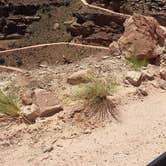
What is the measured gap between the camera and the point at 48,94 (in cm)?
424

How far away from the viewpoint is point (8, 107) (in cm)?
409

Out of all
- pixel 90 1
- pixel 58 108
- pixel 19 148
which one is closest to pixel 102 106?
pixel 58 108

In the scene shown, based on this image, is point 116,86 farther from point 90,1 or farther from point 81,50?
point 90,1

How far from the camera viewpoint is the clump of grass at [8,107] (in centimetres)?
406

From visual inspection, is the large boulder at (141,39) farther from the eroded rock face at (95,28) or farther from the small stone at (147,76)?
the eroded rock face at (95,28)

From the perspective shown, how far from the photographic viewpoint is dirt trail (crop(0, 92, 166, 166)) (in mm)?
3414

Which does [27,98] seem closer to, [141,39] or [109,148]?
[109,148]

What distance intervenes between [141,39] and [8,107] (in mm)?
2400

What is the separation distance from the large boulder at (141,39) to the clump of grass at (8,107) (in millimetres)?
1735

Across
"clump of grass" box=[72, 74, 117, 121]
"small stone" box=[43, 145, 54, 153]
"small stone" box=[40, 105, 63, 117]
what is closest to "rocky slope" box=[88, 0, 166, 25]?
"clump of grass" box=[72, 74, 117, 121]

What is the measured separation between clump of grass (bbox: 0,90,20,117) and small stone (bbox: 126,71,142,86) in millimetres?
1215

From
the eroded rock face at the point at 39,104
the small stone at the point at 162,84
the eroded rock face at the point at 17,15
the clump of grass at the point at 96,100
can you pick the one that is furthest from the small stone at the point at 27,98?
the eroded rock face at the point at 17,15

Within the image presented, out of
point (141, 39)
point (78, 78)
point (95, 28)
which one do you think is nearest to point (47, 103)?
point (78, 78)

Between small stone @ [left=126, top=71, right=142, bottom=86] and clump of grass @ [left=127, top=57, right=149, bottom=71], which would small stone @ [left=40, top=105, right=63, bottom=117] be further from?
clump of grass @ [left=127, top=57, right=149, bottom=71]
